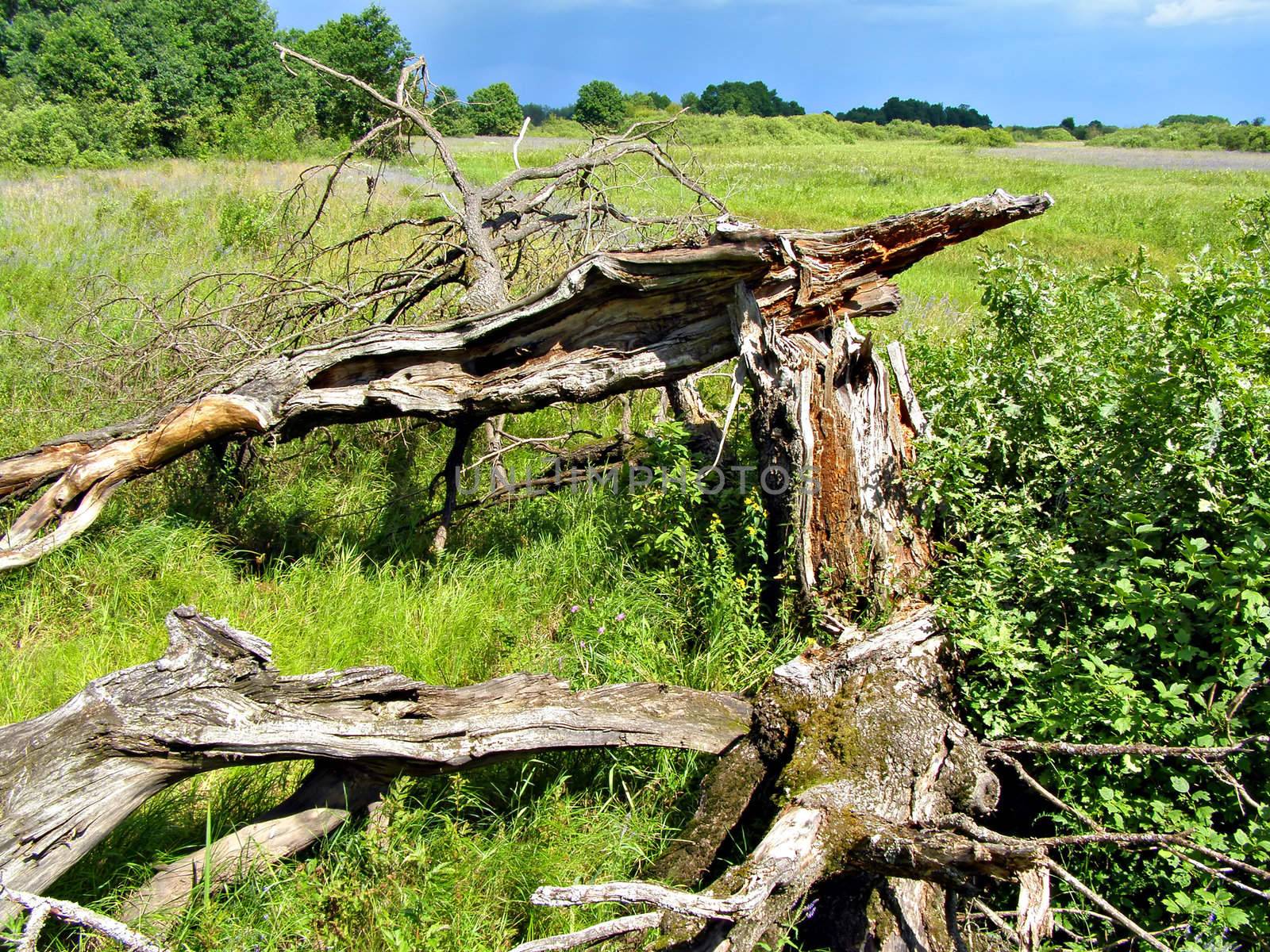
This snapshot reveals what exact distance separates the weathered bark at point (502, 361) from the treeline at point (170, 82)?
18.3ft

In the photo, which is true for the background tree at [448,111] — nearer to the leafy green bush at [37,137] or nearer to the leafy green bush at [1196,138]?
the leafy green bush at [37,137]

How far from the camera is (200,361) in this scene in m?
4.89

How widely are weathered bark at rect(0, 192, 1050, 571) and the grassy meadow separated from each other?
21.4 inches

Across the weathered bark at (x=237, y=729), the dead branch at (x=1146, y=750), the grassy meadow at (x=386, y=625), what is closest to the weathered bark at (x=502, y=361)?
the grassy meadow at (x=386, y=625)

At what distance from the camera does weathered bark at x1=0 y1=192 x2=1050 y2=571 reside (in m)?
3.66

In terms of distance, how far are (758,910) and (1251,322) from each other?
2.90m

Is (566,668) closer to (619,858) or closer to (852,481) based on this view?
(619,858)

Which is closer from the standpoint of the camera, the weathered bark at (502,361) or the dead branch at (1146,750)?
the dead branch at (1146,750)

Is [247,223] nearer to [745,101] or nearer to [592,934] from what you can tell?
[592,934]

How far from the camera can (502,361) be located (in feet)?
12.7

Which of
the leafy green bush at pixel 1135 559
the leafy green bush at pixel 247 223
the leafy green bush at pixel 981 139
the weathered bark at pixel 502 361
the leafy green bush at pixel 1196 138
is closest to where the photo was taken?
the leafy green bush at pixel 1135 559

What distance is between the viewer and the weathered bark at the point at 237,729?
2188mm

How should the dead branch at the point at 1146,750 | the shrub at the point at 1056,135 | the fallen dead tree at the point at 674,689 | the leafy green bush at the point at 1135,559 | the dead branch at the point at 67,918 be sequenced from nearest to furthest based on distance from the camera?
1. the dead branch at the point at 67,918
2. the fallen dead tree at the point at 674,689
3. the dead branch at the point at 1146,750
4. the leafy green bush at the point at 1135,559
5. the shrub at the point at 1056,135

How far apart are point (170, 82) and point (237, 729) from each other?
158 feet
